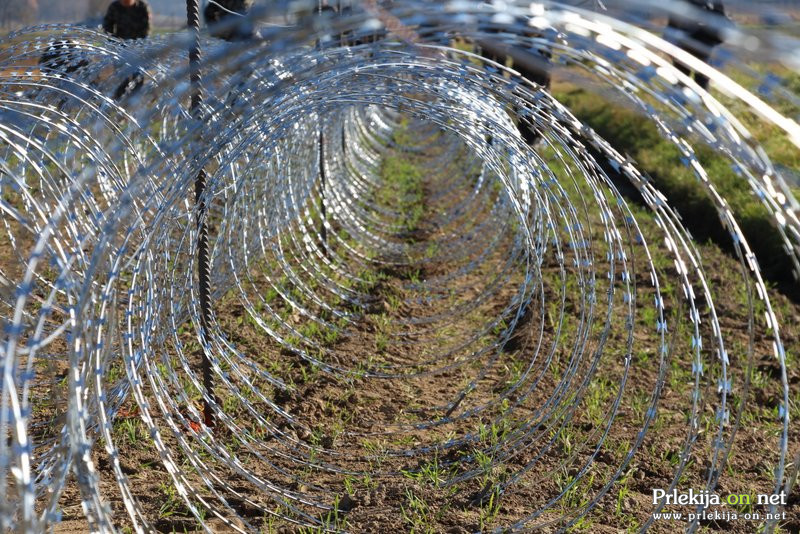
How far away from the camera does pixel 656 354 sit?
5801 mm

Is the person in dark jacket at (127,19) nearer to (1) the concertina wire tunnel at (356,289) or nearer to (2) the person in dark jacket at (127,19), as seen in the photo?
(2) the person in dark jacket at (127,19)

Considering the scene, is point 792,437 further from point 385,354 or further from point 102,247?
point 102,247

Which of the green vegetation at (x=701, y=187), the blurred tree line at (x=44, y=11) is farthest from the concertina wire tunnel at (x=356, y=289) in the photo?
the blurred tree line at (x=44, y=11)

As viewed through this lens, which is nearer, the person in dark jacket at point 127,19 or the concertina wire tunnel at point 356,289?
the concertina wire tunnel at point 356,289

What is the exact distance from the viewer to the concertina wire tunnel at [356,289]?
2.18 m

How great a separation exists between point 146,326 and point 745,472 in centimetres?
305

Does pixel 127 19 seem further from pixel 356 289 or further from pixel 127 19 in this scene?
pixel 356 289

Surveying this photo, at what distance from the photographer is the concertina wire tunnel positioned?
218 centimetres

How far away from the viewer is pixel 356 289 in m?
6.93

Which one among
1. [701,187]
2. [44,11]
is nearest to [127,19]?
[701,187]

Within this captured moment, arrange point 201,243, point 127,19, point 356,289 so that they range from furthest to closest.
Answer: point 127,19, point 356,289, point 201,243

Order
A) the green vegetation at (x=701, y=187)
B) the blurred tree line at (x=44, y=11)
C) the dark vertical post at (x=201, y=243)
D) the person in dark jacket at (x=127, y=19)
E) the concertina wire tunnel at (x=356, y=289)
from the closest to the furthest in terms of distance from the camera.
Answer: the concertina wire tunnel at (x=356, y=289) → the dark vertical post at (x=201, y=243) → the green vegetation at (x=701, y=187) → the person in dark jacket at (x=127, y=19) → the blurred tree line at (x=44, y=11)

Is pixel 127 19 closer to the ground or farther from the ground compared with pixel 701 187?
farther from the ground

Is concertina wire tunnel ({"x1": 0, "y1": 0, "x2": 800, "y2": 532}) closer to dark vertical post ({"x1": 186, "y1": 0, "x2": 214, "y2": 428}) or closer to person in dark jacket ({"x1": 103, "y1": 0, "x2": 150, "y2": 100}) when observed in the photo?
dark vertical post ({"x1": 186, "y1": 0, "x2": 214, "y2": 428})
